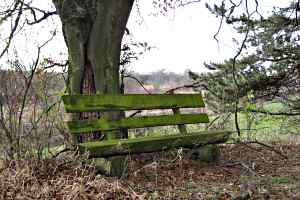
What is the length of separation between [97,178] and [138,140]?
968mm

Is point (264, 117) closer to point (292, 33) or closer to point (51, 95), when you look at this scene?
point (292, 33)

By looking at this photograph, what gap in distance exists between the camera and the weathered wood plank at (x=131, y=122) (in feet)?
17.2

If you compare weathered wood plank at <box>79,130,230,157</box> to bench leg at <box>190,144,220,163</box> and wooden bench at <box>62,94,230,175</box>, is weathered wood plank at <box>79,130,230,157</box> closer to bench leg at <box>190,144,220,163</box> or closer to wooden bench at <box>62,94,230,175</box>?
wooden bench at <box>62,94,230,175</box>

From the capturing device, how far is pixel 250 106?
10.9 m

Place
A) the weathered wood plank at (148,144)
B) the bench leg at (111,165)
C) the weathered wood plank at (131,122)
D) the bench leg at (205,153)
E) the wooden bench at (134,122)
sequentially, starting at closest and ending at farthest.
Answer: the weathered wood plank at (148,144) < the bench leg at (111,165) < the wooden bench at (134,122) < the weathered wood plank at (131,122) < the bench leg at (205,153)

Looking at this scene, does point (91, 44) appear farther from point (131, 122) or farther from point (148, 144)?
point (148, 144)

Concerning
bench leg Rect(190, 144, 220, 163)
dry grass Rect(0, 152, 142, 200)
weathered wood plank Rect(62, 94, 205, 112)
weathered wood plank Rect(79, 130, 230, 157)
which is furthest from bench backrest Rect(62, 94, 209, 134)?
dry grass Rect(0, 152, 142, 200)

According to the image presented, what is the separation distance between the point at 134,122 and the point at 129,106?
0.79 feet

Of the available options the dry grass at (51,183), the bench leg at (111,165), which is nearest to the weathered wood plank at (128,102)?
the bench leg at (111,165)

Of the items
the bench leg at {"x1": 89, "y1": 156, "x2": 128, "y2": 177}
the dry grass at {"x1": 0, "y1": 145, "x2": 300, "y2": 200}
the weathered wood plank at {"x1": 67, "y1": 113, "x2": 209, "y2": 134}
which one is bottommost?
the dry grass at {"x1": 0, "y1": 145, "x2": 300, "y2": 200}

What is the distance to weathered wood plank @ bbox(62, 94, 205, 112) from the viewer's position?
5.39 m

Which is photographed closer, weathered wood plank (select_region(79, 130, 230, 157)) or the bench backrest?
weathered wood plank (select_region(79, 130, 230, 157))

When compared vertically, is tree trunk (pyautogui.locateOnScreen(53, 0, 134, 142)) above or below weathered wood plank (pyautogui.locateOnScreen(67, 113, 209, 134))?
above

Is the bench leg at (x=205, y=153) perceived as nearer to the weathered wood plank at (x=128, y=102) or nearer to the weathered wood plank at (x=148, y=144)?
the weathered wood plank at (x=148, y=144)
